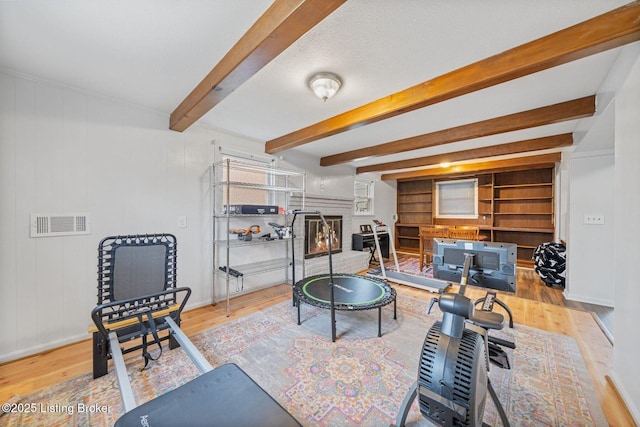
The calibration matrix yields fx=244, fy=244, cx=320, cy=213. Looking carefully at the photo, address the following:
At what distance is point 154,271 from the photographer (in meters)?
2.15

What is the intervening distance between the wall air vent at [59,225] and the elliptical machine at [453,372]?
305 cm

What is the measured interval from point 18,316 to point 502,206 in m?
8.24

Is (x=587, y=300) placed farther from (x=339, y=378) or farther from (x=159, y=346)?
(x=159, y=346)

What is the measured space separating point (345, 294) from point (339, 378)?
1.05 m

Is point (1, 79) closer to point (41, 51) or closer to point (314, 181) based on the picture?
point (41, 51)

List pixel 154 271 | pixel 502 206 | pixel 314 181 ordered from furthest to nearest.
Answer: pixel 502 206
pixel 314 181
pixel 154 271

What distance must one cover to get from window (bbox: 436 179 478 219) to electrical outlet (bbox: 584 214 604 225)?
3.07 m

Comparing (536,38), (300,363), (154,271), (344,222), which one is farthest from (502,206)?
(154,271)

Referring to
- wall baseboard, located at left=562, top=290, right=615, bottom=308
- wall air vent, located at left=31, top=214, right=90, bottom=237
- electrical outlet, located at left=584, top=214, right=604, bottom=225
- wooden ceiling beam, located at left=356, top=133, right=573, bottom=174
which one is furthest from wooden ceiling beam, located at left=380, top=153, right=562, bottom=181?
wall air vent, located at left=31, top=214, right=90, bottom=237

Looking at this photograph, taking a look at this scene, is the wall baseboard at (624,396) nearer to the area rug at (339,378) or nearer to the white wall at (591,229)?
the area rug at (339,378)

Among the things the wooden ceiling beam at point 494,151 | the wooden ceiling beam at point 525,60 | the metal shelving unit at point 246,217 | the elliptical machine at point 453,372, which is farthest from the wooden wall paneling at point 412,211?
the elliptical machine at point 453,372

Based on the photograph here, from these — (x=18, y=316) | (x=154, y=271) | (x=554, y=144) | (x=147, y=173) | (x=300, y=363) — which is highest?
(x=554, y=144)

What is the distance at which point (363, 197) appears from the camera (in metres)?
6.43

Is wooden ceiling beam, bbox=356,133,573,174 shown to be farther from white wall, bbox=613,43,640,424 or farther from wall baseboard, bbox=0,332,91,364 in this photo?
wall baseboard, bbox=0,332,91,364
